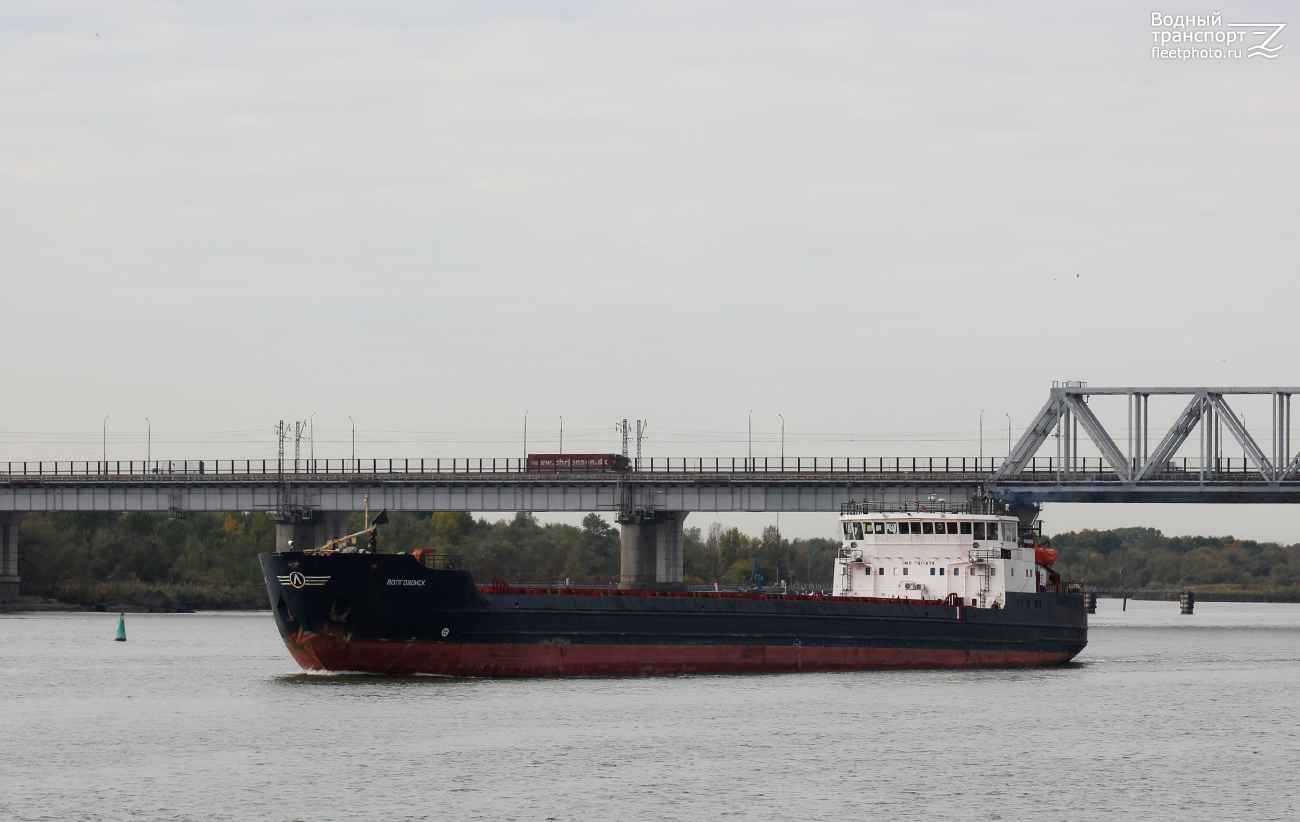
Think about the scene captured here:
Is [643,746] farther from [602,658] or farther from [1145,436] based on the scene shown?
[1145,436]

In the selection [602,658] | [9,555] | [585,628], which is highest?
[9,555]

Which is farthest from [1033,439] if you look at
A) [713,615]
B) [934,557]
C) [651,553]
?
[713,615]

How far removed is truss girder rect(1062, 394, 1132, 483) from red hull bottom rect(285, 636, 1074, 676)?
54.6 meters

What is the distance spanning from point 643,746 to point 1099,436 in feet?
278

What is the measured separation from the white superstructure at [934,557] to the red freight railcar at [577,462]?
63220mm

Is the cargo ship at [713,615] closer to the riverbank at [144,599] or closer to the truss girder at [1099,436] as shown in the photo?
the truss girder at [1099,436]

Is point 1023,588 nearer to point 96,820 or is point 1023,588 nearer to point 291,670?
point 291,670

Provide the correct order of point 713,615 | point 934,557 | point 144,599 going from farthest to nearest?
point 144,599 < point 934,557 < point 713,615

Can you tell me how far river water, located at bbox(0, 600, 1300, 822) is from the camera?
3744cm

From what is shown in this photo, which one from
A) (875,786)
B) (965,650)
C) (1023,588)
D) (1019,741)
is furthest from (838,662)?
(875,786)

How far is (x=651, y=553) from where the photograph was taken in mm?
132750

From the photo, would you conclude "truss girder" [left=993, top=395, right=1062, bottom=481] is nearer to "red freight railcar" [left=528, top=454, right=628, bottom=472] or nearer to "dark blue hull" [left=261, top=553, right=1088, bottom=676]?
"red freight railcar" [left=528, top=454, right=628, bottom=472]

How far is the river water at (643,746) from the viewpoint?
37.4 m

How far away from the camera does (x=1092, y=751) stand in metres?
46.5
